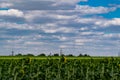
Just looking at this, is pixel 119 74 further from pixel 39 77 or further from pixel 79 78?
pixel 39 77

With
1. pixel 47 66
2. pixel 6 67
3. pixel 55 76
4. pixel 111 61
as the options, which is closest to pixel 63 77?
pixel 55 76

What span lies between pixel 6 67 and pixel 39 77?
422 cm

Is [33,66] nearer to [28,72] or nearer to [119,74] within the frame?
[28,72]

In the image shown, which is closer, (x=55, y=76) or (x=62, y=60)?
(x=55, y=76)

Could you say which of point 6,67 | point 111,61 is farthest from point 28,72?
point 111,61

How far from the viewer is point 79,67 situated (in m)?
29.0

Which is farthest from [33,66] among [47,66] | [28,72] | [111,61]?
[111,61]

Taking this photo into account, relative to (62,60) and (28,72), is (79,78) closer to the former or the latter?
(28,72)

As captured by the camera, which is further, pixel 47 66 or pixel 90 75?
pixel 47 66

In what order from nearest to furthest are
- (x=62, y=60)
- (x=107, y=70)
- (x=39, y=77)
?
(x=39, y=77) → (x=107, y=70) → (x=62, y=60)

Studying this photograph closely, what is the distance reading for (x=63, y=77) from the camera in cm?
2588

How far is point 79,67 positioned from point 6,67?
5369 millimetres

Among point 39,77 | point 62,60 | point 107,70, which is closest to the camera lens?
point 39,77

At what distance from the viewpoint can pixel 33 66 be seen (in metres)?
28.3
